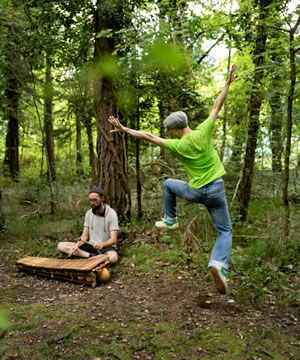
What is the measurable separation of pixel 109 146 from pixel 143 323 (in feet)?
12.9

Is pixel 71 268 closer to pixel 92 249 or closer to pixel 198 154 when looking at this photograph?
pixel 92 249

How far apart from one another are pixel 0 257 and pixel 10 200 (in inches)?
93.1

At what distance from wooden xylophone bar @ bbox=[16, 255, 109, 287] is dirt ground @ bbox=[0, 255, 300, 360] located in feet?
0.42

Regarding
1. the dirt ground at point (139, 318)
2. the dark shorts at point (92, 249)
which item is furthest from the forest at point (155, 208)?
the dark shorts at point (92, 249)

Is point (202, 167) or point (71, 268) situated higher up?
point (202, 167)

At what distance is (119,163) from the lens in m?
6.82

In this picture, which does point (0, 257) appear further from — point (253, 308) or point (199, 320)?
point (253, 308)

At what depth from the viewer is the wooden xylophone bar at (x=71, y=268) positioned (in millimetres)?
5109

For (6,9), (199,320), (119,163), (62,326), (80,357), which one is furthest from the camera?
(119,163)

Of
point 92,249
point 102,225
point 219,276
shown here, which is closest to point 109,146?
point 102,225

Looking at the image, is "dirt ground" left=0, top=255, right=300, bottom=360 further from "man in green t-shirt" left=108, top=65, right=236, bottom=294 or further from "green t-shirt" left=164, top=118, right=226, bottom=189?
"green t-shirt" left=164, top=118, right=226, bottom=189

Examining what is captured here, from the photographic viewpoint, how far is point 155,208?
7.47 metres

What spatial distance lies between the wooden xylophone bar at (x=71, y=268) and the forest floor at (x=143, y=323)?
5.9 inches

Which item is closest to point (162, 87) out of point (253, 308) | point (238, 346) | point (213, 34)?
point (213, 34)
